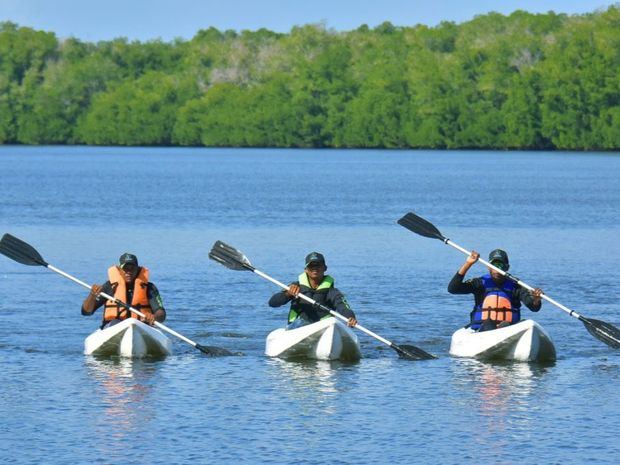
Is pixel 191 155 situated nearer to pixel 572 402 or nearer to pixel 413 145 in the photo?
pixel 413 145

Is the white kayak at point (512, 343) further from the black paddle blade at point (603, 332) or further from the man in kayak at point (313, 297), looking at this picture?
the man in kayak at point (313, 297)

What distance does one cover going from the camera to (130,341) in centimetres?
2488

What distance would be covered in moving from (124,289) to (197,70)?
167110 mm

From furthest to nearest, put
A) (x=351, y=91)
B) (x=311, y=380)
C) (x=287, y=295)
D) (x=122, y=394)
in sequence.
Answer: (x=351, y=91) → (x=287, y=295) → (x=311, y=380) → (x=122, y=394)

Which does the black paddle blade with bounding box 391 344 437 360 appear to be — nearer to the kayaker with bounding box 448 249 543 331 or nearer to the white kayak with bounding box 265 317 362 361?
the white kayak with bounding box 265 317 362 361

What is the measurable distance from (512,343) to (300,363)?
3261 millimetres

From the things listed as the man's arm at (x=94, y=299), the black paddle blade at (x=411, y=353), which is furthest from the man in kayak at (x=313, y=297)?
the man's arm at (x=94, y=299)

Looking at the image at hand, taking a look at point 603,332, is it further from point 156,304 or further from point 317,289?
point 156,304

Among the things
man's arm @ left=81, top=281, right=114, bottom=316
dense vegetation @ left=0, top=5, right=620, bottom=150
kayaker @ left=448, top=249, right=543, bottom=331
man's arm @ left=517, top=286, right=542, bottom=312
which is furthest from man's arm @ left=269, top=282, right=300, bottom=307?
dense vegetation @ left=0, top=5, right=620, bottom=150

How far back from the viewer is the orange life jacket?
24719 millimetres

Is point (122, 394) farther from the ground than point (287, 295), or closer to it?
closer to it

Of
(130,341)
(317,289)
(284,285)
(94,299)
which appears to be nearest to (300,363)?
(317,289)

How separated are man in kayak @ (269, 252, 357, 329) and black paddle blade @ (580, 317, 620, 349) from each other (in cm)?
407

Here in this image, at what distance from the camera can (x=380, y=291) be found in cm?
3594
